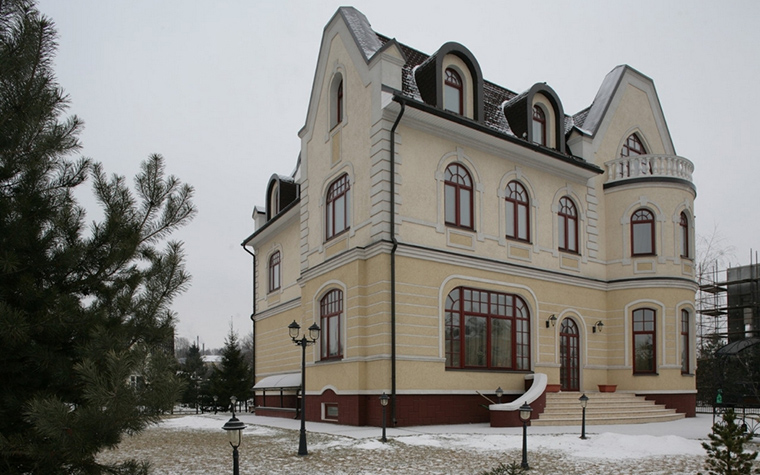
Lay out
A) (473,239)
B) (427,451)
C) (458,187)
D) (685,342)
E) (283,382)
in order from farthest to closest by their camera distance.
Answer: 1. (283,382)
2. (685,342)
3. (458,187)
4. (473,239)
5. (427,451)

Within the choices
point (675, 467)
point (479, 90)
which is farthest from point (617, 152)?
point (675, 467)

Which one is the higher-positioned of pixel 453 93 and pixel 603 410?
pixel 453 93

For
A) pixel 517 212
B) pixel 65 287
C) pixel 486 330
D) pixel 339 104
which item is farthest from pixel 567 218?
pixel 65 287

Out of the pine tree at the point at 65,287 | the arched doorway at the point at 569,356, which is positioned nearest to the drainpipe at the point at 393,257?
the arched doorway at the point at 569,356

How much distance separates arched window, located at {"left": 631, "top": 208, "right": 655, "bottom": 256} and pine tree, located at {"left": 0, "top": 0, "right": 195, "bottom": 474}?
18.0 m

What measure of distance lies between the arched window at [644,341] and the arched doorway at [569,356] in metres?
2.00

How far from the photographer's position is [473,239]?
17.1 m

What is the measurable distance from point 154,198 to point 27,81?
4.28 ft

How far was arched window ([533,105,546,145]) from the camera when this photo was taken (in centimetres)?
1962

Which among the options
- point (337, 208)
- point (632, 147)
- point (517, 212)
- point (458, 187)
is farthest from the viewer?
point (632, 147)

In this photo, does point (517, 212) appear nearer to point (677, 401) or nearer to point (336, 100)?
point (336, 100)

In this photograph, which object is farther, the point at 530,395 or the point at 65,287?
the point at 530,395

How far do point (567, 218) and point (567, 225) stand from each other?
0.23 meters

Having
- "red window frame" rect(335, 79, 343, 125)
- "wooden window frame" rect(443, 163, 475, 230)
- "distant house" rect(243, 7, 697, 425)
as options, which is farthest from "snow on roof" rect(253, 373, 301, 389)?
"red window frame" rect(335, 79, 343, 125)
